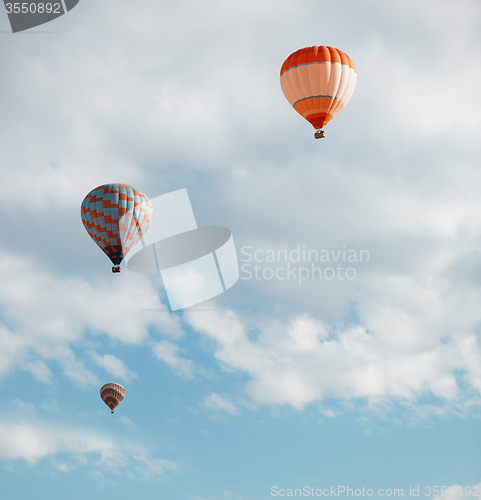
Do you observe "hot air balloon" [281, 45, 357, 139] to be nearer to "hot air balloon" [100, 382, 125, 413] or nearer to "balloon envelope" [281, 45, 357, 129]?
"balloon envelope" [281, 45, 357, 129]

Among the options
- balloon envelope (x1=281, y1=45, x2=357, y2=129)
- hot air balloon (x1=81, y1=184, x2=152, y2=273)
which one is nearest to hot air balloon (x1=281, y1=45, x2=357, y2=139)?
balloon envelope (x1=281, y1=45, x2=357, y2=129)

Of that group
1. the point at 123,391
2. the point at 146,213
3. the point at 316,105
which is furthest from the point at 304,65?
the point at 123,391

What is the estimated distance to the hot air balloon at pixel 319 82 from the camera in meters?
50.6

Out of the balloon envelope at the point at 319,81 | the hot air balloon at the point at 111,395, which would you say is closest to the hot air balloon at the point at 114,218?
the balloon envelope at the point at 319,81

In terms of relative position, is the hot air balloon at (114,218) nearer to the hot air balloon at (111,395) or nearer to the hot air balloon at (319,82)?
the hot air balloon at (319,82)

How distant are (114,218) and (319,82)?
2220cm

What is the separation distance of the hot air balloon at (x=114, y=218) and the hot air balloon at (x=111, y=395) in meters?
34.9

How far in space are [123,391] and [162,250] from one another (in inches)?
998

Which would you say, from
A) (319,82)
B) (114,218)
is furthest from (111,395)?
(319,82)

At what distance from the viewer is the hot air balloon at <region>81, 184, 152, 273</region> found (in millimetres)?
58031

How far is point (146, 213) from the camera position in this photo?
6059cm

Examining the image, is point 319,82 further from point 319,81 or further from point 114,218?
point 114,218

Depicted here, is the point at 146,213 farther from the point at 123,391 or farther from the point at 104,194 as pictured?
the point at 123,391

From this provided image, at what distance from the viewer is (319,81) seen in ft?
166
